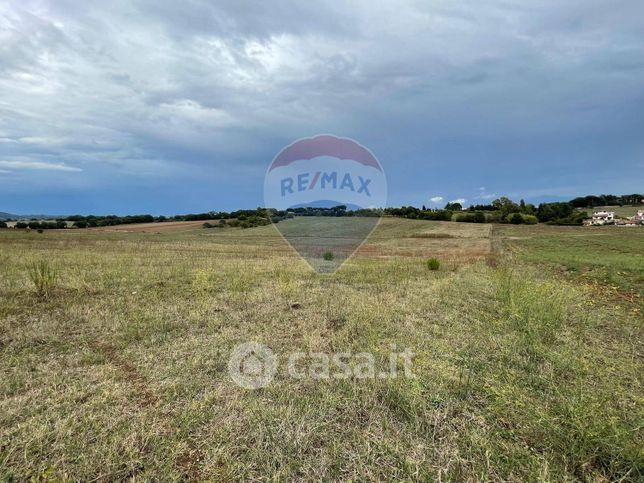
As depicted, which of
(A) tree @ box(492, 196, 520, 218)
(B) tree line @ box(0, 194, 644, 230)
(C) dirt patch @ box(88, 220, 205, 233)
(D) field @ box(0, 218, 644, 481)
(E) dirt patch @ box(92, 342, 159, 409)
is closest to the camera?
(D) field @ box(0, 218, 644, 481)

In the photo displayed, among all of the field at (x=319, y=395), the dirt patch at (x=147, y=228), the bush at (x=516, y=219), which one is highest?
the bush at (x=516, y=219)

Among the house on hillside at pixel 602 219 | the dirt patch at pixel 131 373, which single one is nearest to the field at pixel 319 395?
the dirt patch at pixel 131 373

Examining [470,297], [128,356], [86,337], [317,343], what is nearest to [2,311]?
[86,337]

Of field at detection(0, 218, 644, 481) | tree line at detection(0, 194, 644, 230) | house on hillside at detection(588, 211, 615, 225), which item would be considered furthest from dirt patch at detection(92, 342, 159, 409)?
house on hillside at detection(588, 211, 615, 225)

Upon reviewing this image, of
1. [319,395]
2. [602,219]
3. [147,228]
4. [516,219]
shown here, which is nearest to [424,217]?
[516,219]

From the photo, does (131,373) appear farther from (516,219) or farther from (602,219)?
(602,219)

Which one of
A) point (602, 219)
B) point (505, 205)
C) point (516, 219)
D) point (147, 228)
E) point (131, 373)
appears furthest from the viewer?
point (505, 205)

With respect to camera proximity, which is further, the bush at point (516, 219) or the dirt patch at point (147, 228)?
the bush at point (516, 219)

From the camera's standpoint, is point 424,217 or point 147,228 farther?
point 424,217

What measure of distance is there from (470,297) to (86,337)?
907 centimetres

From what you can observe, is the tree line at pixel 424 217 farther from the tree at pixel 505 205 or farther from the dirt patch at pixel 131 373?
the dirt patch at pixel 131 373

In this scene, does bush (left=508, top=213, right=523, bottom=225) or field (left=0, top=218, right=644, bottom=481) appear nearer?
field (left=0, top=218, right=644, bottom=481)

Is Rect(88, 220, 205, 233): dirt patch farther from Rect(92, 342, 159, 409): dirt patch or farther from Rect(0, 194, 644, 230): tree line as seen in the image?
Rect(92, 342, 159, 409): dirt patch

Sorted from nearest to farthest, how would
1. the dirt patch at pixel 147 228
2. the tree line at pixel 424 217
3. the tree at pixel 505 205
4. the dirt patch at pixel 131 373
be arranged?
the dirt patch at pixel 131 373, the dirt patch at pixel 147 228, the tree line at pixel 424 217, the tree at pixel 505 205
